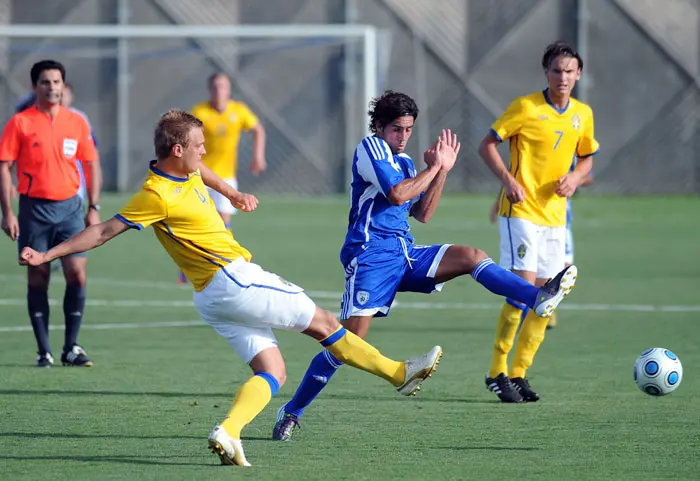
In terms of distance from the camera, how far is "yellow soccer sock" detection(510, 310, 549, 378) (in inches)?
295

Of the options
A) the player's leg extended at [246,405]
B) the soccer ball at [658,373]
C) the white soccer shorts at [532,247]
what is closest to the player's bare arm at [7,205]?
the white soccer shorts at [532,247]

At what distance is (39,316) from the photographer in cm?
877

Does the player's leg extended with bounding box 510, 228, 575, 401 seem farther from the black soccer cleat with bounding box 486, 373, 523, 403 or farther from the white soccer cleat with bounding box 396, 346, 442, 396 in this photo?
the white soccer cleat with bounding box 396, 346, 442, 396

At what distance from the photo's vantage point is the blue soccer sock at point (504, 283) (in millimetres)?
6367

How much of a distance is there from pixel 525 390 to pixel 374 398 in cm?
88

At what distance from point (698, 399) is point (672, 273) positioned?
23.9 ft

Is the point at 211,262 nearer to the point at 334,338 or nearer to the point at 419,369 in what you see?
the point at 334,338

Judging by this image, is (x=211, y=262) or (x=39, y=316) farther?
(x=39, y=316)

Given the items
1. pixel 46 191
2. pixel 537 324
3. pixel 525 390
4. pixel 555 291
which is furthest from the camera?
pixel 46 191

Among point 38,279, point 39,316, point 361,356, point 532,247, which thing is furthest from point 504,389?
point 38,279

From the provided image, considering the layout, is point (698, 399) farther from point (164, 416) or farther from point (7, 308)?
point (7, 308)

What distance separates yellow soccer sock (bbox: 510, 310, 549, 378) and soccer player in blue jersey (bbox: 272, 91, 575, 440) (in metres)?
1.06

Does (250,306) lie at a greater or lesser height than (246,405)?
greater

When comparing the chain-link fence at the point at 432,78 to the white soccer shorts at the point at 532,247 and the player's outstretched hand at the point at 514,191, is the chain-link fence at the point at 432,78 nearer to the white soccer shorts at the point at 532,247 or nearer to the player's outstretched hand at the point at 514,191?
the white soccer shorts at the point at 532,247
